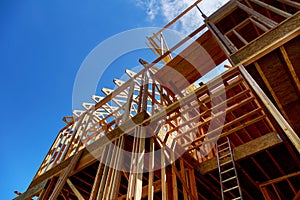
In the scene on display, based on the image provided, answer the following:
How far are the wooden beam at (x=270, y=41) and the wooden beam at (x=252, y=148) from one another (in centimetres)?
289

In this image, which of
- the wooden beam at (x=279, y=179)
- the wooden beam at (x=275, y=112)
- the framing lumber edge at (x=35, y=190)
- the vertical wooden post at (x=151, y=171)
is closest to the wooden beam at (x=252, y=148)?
the wooden beam at (x=279, y=179)

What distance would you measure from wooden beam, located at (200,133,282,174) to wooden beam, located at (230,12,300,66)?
2886 mm

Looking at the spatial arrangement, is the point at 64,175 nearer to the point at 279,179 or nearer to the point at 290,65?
the point at 290,65

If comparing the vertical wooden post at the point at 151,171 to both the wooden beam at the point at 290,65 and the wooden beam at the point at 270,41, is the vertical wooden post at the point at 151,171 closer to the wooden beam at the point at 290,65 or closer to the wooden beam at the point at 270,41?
the wooden beam at the point at 270,41

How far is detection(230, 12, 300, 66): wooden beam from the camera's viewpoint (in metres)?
4.14

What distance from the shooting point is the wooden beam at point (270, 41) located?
4.14 metres

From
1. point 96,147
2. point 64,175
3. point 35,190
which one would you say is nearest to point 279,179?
point 96,147

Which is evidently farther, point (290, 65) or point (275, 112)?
point (290, 65)

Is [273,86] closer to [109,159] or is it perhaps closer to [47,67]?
[109,159]

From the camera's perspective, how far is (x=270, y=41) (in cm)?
441

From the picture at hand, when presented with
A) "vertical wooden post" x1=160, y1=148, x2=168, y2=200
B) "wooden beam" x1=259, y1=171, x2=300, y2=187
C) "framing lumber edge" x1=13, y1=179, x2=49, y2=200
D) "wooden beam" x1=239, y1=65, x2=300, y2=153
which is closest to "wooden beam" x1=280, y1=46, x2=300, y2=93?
"wooden beam" x1=239, y1=65, x2=300, y2=153

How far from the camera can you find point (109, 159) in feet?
18.9

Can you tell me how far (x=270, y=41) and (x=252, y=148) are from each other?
3.45 meters

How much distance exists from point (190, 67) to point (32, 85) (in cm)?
1510
